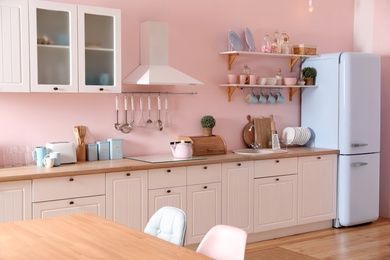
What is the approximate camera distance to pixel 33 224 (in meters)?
2.99

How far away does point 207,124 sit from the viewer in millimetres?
5590

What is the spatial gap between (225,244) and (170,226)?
1.23ft

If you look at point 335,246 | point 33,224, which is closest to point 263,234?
point 335,246

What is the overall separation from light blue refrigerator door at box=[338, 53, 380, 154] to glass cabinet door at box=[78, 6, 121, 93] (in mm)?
2448

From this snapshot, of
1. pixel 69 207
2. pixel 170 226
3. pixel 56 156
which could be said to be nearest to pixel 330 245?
pixel 69 207

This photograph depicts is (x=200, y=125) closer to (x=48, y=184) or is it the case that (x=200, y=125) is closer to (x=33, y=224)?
(x=48, y=184)

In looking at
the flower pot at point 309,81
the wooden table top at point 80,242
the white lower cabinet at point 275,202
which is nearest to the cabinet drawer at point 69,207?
the wooden table top at point 80,242

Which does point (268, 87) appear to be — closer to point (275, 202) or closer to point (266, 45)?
point (266, 45)

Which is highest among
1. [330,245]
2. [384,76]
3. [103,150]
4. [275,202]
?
[384,76]

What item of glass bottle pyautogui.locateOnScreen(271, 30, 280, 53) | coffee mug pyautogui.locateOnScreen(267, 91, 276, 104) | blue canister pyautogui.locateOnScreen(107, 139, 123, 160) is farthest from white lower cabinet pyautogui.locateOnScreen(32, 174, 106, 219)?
glass bottle pyautogui.locateOnScreen(271, 30, 280, 53)

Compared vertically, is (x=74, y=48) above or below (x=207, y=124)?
above

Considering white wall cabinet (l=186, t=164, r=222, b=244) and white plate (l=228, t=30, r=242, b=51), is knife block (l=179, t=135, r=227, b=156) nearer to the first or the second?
white wall cabinet (l=186, t=164, r=222, b=244)

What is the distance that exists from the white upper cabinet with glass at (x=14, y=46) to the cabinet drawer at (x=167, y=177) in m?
1.23

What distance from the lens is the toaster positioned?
15.1 feet
